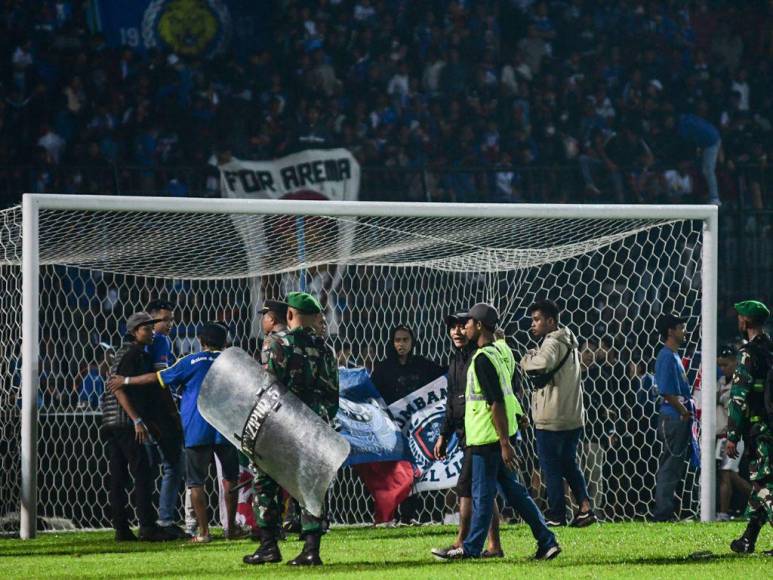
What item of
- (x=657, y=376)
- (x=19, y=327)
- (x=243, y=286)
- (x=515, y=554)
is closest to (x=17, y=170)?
(x=243, y=286)

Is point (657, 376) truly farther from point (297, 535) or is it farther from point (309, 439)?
point (309, 439)

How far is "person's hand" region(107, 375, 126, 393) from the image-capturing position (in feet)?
32.0

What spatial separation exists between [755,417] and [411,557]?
2247mm

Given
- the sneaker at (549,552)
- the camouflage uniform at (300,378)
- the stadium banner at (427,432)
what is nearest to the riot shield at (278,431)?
the camouflage uniform at (300,378)

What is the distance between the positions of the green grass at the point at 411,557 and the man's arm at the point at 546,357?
1.21m

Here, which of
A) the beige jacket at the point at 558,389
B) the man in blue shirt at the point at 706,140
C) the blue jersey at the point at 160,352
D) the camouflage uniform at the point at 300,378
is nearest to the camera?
the camouflage uniform at the point at 300,378

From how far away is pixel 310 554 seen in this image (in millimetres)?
7898

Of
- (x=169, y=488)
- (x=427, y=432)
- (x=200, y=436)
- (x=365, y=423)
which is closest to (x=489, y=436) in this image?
(x=200, y=436)

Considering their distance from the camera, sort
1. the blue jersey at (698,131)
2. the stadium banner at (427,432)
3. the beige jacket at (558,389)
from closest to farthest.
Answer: the beige jacket at (558,389)
the stadium banner at (427,432)
the blue jersey at (698,131)

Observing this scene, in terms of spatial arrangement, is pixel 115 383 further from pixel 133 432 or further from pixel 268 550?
pixel 268 550

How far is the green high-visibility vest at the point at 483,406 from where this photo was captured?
7906mm

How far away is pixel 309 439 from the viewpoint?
7.60 m

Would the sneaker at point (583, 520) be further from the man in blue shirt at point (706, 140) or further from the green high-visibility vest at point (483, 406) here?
the man in blue shirt at point (706, 140)

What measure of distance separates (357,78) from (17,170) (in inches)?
208
